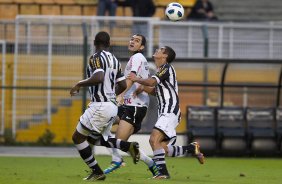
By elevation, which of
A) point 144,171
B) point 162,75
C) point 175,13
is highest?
point 175,13

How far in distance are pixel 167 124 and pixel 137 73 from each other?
164 cm

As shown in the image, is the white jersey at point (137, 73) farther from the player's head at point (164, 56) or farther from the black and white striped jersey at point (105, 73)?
the black and white striped jersey at point (105, 73)

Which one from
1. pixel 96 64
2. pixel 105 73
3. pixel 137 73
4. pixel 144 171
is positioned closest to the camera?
pixel 96 64

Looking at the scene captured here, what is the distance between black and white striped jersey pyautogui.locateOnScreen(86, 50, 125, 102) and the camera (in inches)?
548

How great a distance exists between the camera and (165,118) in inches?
580

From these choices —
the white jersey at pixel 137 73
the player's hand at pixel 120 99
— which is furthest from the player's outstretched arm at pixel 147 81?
the player's hand at pixel 120 99

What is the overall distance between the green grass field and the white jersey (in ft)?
3.75

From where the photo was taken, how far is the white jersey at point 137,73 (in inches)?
626

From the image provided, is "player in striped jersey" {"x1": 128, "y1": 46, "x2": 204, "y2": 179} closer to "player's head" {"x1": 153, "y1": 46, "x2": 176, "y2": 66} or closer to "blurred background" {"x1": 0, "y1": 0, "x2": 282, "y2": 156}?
"player's head" {"x1": 153, "y1": 46, "x2": 176, "y2": 66}

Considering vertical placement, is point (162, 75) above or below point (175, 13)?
below

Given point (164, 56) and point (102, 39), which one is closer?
point (102, 39)

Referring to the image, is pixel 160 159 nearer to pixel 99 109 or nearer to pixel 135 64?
pixel 99 109

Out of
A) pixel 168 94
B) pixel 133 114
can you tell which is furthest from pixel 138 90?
pixel 168 94

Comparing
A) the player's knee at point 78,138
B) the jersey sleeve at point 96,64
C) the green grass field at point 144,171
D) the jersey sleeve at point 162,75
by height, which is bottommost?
the green grass field at point 144,171
